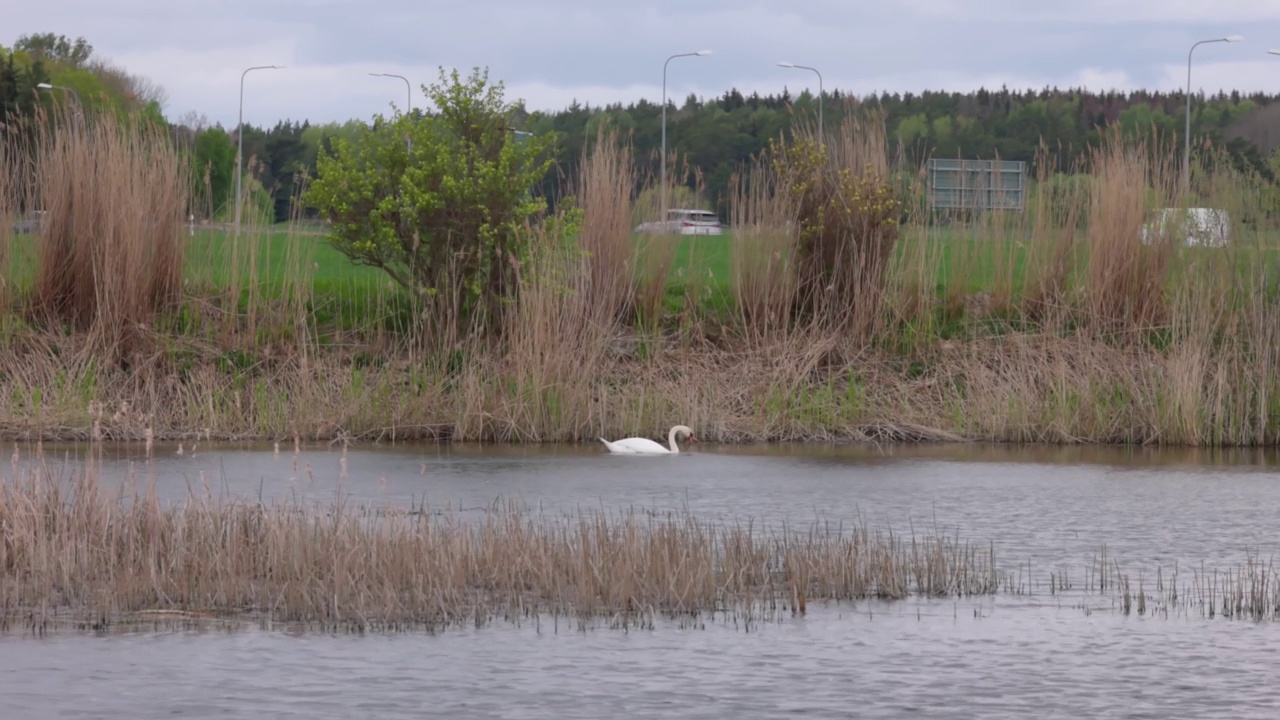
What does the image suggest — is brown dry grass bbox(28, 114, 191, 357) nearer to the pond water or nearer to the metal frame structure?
the metal frame structure

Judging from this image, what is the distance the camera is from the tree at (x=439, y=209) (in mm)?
18859

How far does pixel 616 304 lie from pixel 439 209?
2.13 metres

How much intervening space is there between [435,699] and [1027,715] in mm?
2267

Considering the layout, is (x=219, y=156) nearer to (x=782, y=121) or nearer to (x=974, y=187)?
(x=782, y=121)

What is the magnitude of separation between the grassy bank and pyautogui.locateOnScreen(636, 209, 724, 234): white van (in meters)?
0.16

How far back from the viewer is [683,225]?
66.6 feet

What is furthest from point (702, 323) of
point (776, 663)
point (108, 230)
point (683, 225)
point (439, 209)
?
point (776, 663)

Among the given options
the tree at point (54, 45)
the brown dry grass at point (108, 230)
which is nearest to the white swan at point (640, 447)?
the brown dry grass at point (108, 230)

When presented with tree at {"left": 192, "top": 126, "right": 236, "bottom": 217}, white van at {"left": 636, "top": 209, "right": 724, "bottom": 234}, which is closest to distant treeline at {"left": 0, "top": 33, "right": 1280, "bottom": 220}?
tree at {"left": 192, "top": 126, "right": 236, "bottom": 217}

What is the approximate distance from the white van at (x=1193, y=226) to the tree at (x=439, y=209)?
6.49 m

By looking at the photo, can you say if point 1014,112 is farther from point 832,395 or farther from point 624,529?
point 624,529

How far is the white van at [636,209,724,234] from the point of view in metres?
19.7

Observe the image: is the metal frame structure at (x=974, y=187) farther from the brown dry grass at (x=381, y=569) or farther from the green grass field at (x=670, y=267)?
the brown dry grass at (x=381, y=569)

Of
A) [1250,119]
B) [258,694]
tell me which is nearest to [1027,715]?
[258,694]
